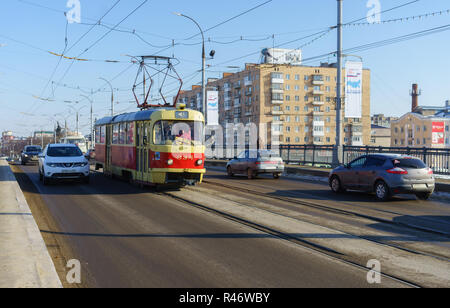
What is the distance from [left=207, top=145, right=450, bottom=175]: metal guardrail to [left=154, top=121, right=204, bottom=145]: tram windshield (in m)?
7.88

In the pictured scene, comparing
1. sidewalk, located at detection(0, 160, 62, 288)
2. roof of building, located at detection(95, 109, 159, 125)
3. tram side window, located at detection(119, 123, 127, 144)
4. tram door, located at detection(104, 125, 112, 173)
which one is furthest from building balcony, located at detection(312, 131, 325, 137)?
sidewalk, located at detection(0, 160, 62, 288)

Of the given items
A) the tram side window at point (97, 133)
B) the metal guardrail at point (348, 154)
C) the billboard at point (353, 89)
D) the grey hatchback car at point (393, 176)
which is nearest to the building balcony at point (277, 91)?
the metal guardrail at point (348, 154)

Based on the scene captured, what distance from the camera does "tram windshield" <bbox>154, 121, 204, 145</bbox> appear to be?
16391mm

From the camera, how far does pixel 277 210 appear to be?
1218 centimetres

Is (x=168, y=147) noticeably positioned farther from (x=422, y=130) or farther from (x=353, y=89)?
(x=422, y=130)

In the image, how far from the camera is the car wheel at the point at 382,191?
14.4 metres

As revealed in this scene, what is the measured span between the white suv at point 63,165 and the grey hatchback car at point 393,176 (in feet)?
35.4

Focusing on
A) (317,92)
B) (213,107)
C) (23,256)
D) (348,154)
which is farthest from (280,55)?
(23,256)

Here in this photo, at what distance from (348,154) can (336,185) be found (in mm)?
10326

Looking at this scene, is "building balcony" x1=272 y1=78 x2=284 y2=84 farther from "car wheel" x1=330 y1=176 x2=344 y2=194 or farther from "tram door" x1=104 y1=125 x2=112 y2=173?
"car wheel" x1=330 y1=176 x2=344 y2=194

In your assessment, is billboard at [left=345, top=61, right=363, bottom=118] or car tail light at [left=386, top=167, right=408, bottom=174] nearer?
car tail light at [left=386, top=167, right=408, bottom=174]

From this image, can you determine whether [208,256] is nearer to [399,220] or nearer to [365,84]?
[399,220]

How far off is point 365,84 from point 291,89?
684 inches

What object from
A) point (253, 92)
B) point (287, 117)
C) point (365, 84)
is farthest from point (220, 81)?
point (365, 84)
